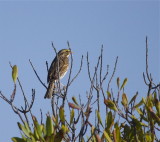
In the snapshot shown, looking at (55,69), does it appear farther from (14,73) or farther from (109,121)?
(109,121)

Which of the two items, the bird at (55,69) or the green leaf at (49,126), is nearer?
the green leaf at (49,126)

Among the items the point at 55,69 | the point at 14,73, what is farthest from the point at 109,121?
the point at 55,69

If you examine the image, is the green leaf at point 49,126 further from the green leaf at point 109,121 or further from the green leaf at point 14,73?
the green leaf at point 14,73

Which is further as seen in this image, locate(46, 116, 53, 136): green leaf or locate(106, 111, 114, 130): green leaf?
locate(106, 111, 114, 130): green leaf

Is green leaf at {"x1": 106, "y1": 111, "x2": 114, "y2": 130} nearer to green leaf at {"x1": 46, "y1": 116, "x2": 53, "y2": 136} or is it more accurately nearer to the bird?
green leaf at {"x1": 46, "y1": 116, "x2": 53, "y2": 136}

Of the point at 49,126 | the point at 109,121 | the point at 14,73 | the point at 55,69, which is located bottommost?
the point at 49,126

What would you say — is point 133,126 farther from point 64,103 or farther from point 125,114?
point 64,103

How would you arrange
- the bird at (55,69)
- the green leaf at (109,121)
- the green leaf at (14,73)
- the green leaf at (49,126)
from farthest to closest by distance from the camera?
the bird at (55,69) < the green leaf at (14,73) < the green leaf at (109,121) < the green leaf at (49,126)

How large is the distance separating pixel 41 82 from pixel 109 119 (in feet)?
5.59

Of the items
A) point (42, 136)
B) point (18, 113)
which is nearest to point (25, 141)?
point (42, 136)

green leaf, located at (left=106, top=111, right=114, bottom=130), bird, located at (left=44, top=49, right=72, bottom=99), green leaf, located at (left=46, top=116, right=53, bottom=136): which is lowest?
green leaf, located at (left=46, top=116, right=53, bottom=136)

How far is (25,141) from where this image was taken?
96.0 inches

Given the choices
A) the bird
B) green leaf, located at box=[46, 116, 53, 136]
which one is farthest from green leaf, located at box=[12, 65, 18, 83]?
the bird

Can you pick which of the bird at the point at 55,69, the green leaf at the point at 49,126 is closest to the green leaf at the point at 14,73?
the green leaf at the point at 49,126
